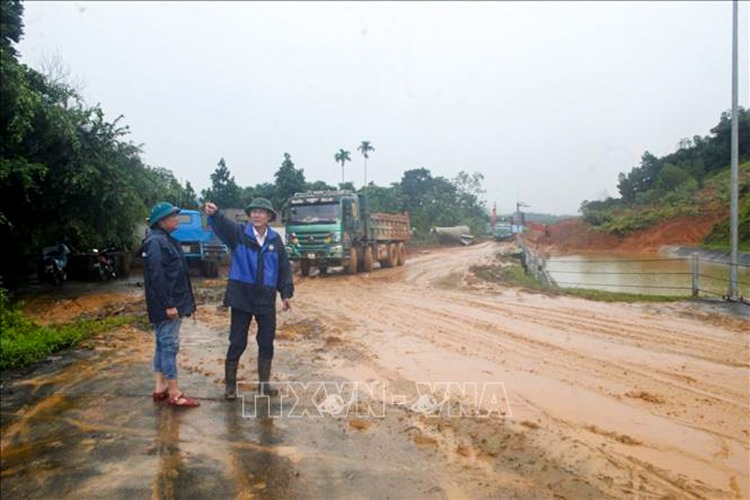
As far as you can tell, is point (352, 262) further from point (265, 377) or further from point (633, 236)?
point (633, 236)

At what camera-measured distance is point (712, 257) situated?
742 inches

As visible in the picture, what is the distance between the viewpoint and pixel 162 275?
426 centimetres

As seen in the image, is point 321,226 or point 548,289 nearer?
point 548,289

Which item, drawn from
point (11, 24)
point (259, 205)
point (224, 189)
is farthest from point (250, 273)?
point (224, 189)

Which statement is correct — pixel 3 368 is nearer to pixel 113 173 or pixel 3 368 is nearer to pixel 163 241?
pixel 163 241

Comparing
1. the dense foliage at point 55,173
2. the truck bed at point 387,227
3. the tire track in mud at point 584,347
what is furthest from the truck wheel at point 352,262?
the dense foliage at point 55,173

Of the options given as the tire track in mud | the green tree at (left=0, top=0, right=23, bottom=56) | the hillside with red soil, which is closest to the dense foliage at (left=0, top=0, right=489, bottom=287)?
the green tree at (left=0, top=0, right=23, bottom=56)

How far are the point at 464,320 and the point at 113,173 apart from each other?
350 inches

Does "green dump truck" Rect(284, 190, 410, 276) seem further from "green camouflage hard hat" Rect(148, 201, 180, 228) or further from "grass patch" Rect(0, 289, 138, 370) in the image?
"green camouflage hard hat" Rect(148, 201, 180, 228)

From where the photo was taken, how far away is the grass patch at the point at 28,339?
5.32 m

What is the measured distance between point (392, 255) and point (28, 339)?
16.7 m

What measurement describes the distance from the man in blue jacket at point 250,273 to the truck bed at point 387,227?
1429 cm

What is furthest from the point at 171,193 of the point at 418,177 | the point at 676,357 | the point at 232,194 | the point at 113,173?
the point at 418,177

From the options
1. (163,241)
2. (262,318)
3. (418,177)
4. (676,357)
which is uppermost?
(418,177)
